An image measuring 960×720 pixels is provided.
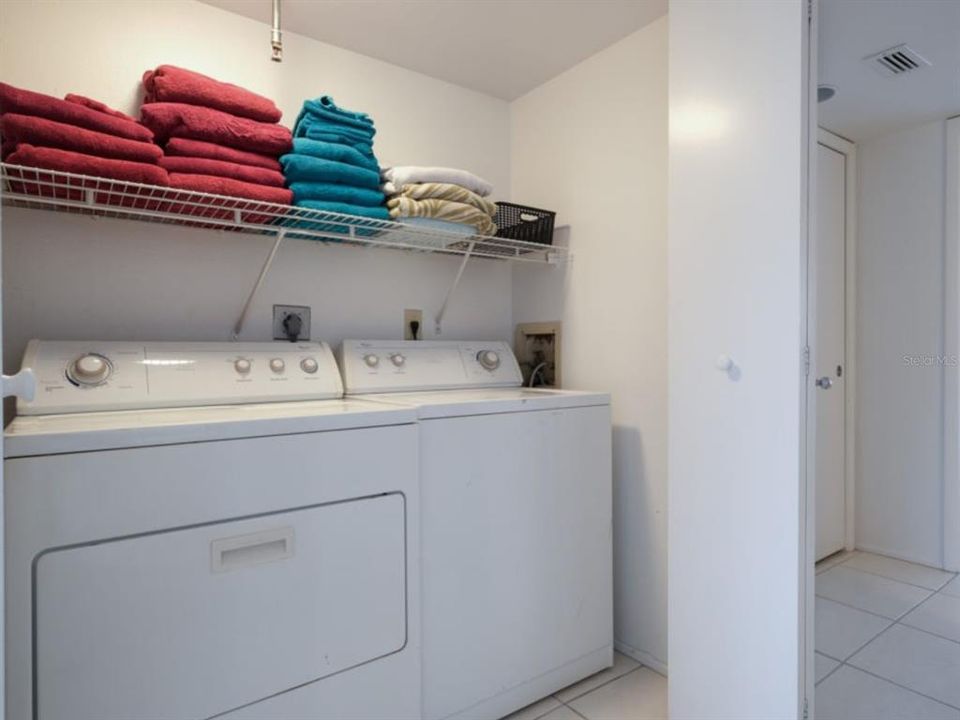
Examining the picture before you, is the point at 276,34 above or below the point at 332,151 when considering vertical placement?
above

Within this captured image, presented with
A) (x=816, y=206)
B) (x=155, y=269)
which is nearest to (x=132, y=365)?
(x=155, y=269)

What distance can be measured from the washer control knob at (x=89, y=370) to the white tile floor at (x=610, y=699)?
1485 millimetres

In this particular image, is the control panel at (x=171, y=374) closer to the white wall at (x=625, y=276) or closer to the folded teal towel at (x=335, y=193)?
the folded teal towel at (x=335, y=193)

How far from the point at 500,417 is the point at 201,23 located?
5.04 feet

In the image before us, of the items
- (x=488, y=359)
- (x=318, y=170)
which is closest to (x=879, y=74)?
(x=488, y=359)

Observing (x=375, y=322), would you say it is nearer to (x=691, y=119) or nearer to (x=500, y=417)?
(x=500, y=417)

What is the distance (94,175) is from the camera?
4.07ft

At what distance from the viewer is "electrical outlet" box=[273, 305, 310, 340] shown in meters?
1.81

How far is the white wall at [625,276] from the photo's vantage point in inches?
71.4

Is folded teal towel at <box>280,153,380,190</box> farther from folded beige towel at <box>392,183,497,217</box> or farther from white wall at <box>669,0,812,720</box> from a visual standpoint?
white wall at <box>669,0,812,720</box>

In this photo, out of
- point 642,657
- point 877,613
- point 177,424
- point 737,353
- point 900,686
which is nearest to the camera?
point 177,424

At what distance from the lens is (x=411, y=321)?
6.94ft

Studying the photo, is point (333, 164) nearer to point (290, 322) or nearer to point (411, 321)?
point (290, 322)

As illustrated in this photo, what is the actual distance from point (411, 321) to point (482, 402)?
713mm
